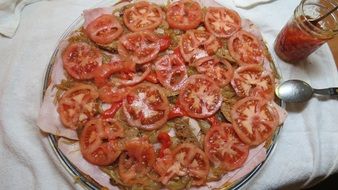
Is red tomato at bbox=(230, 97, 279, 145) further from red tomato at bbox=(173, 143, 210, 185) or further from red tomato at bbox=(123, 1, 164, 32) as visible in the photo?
red tomato at bbox=(123, 1, 164, 32)

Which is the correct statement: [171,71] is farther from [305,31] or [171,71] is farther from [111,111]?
[305,31]

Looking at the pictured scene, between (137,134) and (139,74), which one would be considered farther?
(139,74)

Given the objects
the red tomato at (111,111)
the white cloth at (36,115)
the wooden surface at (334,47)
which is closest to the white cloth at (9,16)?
the white cloth at (36,115)

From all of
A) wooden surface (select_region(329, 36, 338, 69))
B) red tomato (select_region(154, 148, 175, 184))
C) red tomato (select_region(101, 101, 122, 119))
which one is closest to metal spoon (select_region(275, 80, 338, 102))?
wooden surface (select_region(329, 36, 338, 69))

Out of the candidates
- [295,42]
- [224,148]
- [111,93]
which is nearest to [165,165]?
[224,148]

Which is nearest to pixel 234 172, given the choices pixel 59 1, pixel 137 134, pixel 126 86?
pixel 137 134

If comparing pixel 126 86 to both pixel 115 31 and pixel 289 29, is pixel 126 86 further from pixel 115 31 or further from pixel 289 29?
pixel 289 29

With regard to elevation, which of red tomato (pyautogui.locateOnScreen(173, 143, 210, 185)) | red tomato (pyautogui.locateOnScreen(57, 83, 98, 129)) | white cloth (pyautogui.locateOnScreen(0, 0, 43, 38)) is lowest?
red tomato (pyautogui.locateOnScreen(173, 143, 210, 185))
